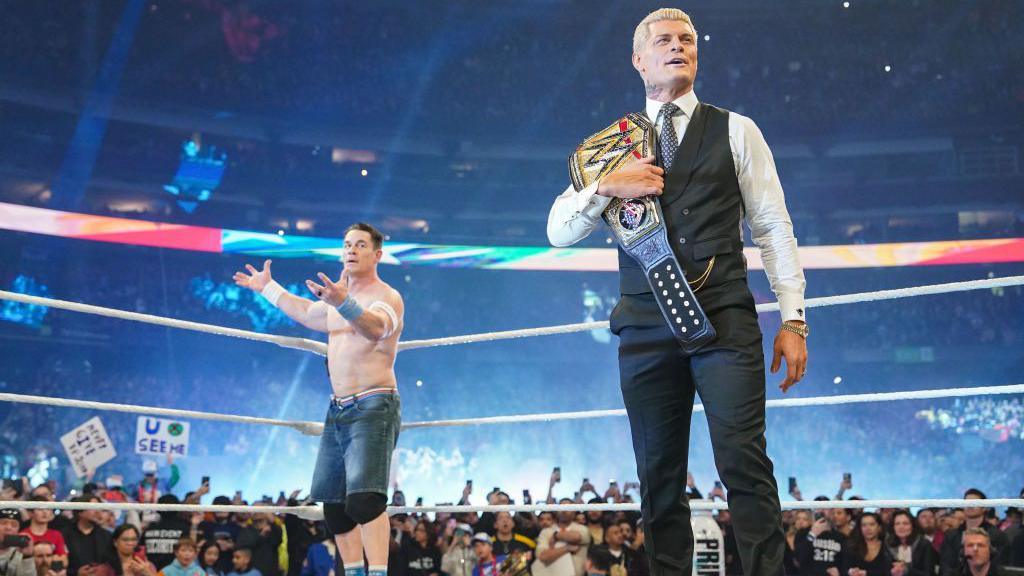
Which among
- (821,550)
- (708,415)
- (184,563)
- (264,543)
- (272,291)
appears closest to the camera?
(708,415)

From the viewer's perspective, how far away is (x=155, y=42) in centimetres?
1719

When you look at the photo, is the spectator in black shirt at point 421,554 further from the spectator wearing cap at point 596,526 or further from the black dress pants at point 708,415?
the black dress pants at point 708,415

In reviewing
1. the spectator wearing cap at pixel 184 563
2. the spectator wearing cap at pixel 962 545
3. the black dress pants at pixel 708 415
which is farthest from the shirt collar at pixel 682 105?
the spectator wearing cap at pixel 184 563

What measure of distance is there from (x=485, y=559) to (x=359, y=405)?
12.3 ft

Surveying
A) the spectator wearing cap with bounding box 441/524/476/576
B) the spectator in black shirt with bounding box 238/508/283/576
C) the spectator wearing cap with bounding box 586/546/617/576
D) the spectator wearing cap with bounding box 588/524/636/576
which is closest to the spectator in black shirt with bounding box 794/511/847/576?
the spectator wearing cap with bounding box 588/524/636/576

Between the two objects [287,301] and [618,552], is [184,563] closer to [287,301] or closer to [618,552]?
[618,552]

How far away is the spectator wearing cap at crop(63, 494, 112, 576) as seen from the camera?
17.8ft

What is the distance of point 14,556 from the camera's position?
5.00 metres

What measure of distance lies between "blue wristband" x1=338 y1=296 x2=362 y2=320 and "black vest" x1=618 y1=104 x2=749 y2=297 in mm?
1178

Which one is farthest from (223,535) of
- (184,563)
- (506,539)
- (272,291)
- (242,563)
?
(272,291)

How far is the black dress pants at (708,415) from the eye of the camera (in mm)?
1517

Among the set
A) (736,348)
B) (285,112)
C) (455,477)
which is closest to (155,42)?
(285,112)

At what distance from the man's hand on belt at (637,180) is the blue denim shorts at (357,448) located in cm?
136

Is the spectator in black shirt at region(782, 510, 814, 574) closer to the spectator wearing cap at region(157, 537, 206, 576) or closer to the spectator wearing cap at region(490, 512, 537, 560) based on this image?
the spectator wearing cap at region(490, 512, 537, 560)
